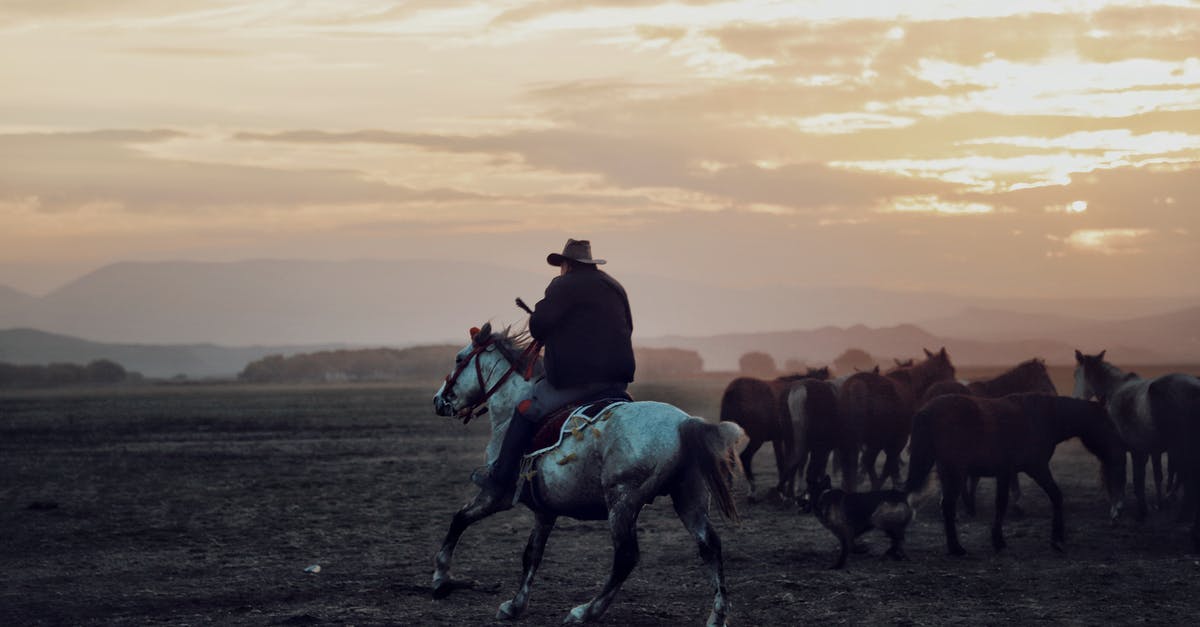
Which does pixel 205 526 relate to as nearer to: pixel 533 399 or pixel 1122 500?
pixel 533 399

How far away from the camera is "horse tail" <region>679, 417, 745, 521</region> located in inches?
353

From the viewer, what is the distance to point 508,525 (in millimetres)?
15906

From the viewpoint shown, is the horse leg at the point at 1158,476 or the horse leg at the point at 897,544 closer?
the horse leg at the point at 897,544

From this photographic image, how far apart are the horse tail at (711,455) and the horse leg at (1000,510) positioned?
16.2ft

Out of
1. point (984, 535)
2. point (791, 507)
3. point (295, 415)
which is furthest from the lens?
point (295, 415)

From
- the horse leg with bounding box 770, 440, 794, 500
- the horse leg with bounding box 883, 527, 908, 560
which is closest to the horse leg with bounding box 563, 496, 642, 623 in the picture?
the horse leg with bounding box 883, 527, 908, 560

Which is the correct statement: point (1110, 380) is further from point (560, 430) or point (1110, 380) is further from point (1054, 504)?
point (560, 430)

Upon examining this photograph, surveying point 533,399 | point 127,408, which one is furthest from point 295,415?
point 533,399

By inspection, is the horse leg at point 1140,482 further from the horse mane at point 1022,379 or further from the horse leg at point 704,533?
the horse leg at point 704,533

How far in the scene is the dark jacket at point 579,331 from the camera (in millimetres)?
9516

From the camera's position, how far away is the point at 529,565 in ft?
32.2

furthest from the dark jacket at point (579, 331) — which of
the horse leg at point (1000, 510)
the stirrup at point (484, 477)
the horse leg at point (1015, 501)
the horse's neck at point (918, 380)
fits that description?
the horse's neck at point (918, 380)

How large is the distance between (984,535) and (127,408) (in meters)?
51.7

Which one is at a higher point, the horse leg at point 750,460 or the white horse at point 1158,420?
the white horse at point 1158,420
